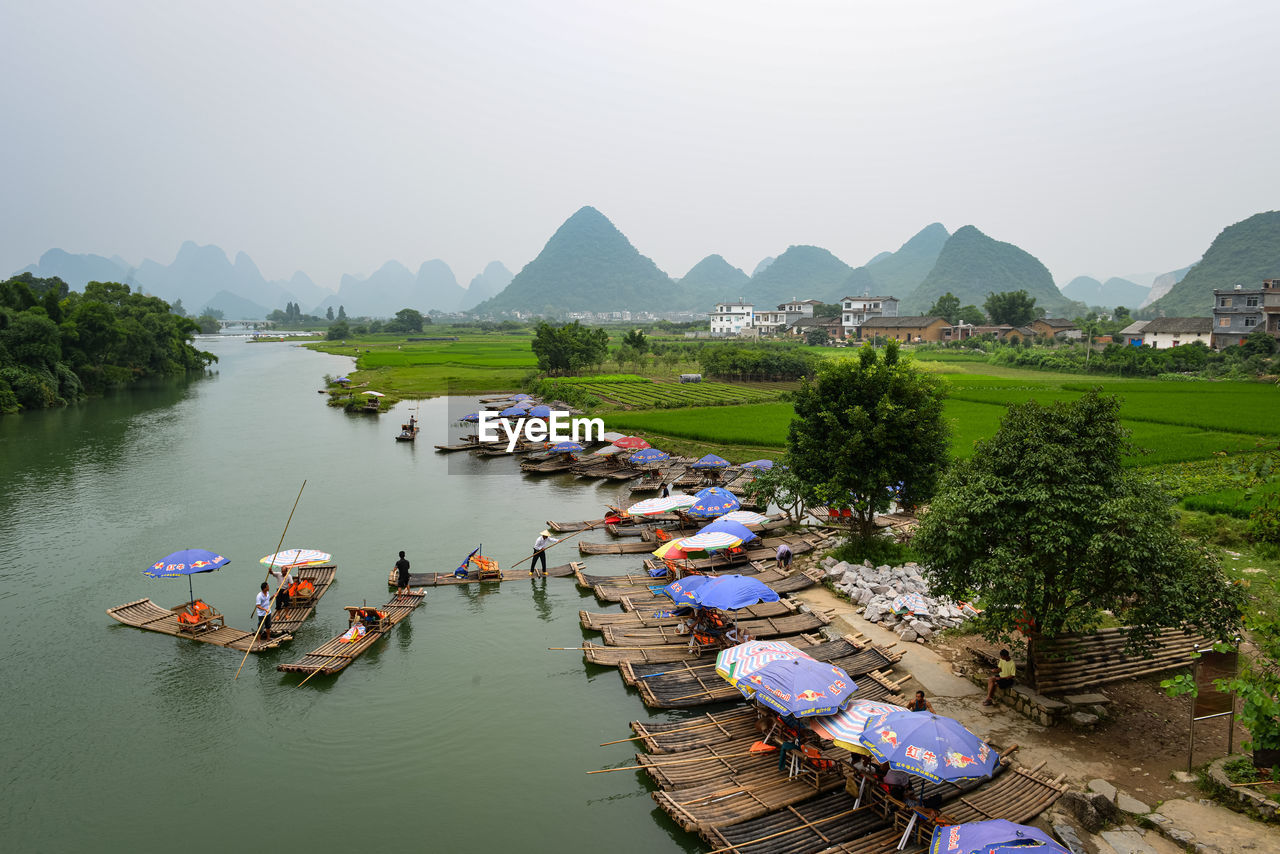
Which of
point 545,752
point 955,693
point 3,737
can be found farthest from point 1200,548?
point 3,737

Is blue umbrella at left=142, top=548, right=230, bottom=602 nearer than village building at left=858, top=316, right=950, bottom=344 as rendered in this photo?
Yes

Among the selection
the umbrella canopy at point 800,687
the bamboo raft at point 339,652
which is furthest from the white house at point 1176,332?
the bamboo raft at point 339,652

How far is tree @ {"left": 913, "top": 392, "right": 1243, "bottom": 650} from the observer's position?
10.2 metres

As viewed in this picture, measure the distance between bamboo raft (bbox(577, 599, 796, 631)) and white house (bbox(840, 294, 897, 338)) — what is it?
90023mm

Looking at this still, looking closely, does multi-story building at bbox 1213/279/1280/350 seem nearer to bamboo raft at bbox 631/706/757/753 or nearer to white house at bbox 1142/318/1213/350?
white house at bbox 1142/318/1213/350

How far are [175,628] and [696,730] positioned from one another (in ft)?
39.3

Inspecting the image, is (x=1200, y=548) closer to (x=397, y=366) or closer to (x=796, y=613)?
(x=796, y=613)

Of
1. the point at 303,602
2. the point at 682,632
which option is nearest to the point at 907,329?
the point at 682,632

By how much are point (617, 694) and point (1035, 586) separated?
295 inches

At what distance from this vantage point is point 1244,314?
6181 cm

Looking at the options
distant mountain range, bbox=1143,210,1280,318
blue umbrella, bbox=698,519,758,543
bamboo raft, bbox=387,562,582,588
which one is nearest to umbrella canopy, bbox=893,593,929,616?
blue umbrella, bbox=698,519,758,543

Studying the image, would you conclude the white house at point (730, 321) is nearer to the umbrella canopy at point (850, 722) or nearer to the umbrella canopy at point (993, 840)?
the umbrella canopy at point (850, 722)

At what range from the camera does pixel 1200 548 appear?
1093 cm

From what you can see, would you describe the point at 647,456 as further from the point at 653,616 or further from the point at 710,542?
the point at 653,616
